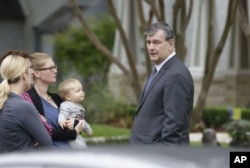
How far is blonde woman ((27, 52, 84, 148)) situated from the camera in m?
8.08

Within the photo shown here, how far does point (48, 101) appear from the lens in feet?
27.1

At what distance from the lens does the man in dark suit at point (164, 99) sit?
25.8 ft

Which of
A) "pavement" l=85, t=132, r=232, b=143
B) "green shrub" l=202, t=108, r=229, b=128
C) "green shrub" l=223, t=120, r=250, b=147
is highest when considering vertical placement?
"green shrub" l=223, t=120, r=250, b=147

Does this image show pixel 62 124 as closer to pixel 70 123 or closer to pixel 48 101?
pixel 70 123

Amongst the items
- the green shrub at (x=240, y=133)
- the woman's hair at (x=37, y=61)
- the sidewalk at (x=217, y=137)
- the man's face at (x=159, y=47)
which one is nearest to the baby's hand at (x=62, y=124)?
the woman's hair at (x=37, y=61)

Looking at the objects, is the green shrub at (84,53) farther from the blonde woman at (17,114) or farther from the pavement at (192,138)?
the blonde woman at (17,114)

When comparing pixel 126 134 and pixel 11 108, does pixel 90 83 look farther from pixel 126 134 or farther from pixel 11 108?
pixel 11 108

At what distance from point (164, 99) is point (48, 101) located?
990 mm

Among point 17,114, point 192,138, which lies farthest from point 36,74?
point 192,138

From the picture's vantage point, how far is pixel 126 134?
64.7 feet

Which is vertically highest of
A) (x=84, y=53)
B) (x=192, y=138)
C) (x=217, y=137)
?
(x=84, y=53)

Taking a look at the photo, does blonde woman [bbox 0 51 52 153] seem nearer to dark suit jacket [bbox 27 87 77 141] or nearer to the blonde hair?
dark suit jacket [bbox 27 87 77 141]

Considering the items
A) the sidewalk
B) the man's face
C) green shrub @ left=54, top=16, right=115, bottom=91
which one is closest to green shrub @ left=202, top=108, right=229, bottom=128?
the sidewalk

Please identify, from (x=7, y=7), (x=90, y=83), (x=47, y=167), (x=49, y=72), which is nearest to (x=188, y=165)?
(x=47, y=167)
